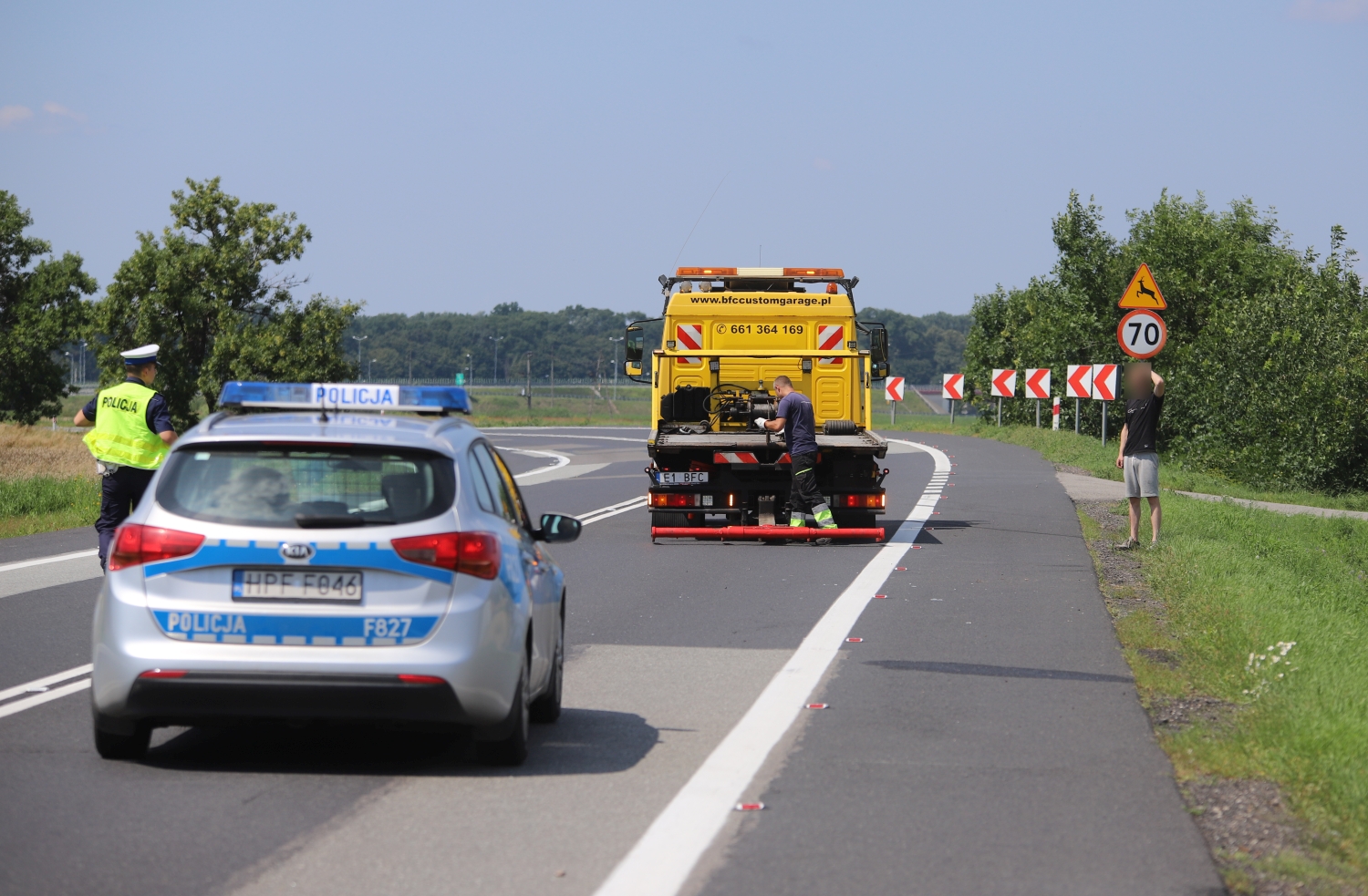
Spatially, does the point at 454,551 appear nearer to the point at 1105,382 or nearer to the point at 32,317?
the point at 1105,382

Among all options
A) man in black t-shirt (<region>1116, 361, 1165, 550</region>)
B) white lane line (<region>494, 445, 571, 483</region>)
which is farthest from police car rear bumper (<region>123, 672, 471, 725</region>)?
white lane line (<region>494, 445, 571, 483</region>)

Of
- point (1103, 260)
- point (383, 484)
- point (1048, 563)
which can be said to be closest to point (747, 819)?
point (383, 484)

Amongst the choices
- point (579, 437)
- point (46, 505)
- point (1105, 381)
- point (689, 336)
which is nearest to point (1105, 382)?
point (1105, 381)

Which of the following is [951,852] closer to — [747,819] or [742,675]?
[747,819]

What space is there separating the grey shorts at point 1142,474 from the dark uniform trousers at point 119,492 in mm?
9176

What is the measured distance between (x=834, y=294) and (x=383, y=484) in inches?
556

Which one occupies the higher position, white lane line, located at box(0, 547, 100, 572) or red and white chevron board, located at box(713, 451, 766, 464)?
red and white chevron board, located at box(713, 451, 766, 464)

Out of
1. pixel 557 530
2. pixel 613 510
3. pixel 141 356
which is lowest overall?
pixel 613 510

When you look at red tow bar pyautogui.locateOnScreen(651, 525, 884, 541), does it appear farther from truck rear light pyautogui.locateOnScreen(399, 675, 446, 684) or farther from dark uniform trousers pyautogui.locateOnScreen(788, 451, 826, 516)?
truck rear light pyautogui.locateOnScreen(399, 675, 446, 684)

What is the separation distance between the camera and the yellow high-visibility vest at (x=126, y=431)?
11.4 metres

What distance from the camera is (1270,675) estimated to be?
335 inches

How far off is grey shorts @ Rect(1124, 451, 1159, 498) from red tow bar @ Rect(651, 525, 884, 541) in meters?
2.97

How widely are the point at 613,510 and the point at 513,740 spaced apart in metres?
16.6

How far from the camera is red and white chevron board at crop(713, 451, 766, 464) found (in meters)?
18.1
